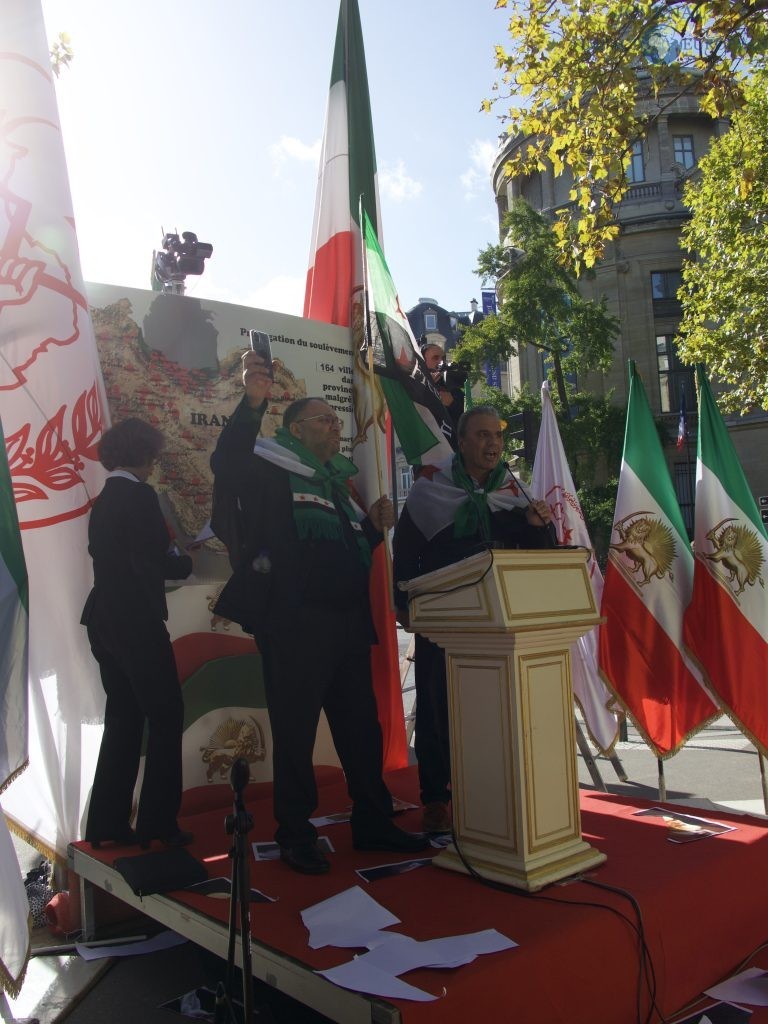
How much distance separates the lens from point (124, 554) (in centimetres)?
341

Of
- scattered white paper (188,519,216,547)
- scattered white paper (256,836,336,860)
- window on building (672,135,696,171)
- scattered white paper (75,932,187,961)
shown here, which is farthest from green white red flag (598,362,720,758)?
window on building (672,135,696,171)

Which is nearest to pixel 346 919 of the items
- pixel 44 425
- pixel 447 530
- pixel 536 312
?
pixel 447 530

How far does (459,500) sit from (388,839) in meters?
1.47

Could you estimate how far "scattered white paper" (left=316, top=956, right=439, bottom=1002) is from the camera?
1979 millimetres

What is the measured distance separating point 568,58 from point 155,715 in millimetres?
6188

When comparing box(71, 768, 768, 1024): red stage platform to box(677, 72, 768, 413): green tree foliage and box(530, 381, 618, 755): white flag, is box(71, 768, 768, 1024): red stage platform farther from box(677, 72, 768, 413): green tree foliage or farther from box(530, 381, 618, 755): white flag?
box(677, 72, 768, 413): green tree foliage

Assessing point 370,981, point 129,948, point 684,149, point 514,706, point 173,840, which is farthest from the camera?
point 684,149

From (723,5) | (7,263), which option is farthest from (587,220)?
(7,263)

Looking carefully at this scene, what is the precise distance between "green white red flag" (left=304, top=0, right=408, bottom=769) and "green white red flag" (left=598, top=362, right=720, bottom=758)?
4.39 ft

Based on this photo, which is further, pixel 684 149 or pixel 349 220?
pixel 684 149

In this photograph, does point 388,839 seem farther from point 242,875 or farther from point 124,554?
point 124,554

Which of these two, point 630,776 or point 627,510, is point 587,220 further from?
point 630,776

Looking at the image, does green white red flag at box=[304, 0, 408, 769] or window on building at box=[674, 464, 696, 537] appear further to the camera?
window on building at box=[674, 464, 696, 537]

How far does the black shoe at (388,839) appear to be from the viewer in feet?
10.6
